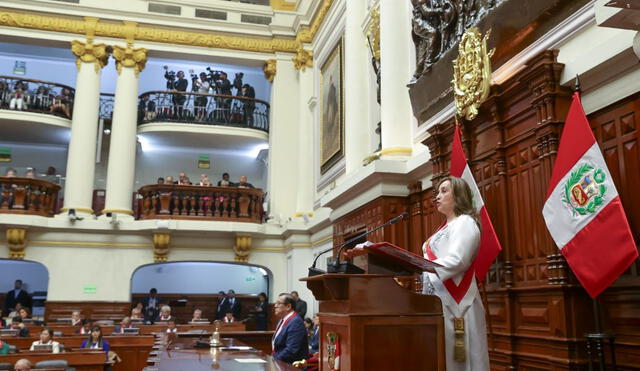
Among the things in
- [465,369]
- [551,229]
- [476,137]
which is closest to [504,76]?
[476,137]

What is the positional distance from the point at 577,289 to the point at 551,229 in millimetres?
457

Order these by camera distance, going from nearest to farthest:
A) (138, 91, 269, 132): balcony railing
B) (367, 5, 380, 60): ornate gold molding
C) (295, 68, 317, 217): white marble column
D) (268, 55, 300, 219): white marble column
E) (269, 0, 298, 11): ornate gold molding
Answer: (367, 5, 380, 60): ornate gold molding
(295, 68, 317, 217): white marble column
(268, 55, 300, 219): white marble column
(138, 91, 269, 132): balcony railing
(269, 0, 298, 11): ornate gold molding

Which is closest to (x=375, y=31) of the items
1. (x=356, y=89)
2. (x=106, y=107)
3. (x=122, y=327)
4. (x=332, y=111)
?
(x=356, y=89)

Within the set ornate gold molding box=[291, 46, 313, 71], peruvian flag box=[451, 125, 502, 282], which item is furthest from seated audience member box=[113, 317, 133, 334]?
peruvian flag box=[451, 125, 502, 282]

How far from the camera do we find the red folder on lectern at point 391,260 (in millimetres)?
3316

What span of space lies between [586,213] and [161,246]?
38.7 ft

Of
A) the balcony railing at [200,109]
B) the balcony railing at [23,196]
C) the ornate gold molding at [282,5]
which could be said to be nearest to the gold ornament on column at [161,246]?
the balcony railing at [23,196]

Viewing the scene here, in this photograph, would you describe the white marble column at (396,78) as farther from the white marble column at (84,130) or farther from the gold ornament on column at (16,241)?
the gold ornament on column at (16,241)

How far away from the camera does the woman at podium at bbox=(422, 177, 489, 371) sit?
350 cm

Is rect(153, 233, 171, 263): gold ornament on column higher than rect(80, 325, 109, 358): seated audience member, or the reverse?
rect(153, 233, 171, 263): gold ornament on column

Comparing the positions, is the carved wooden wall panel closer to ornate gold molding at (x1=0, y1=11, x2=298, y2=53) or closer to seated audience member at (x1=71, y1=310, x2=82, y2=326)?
seated audience member at (x1=71, y1=310, x2=82, y2=326)

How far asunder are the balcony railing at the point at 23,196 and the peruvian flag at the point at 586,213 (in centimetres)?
1258

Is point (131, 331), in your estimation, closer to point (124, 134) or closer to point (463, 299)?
point (124, 134)

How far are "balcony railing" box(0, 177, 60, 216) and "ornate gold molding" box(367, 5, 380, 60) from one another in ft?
28.1
